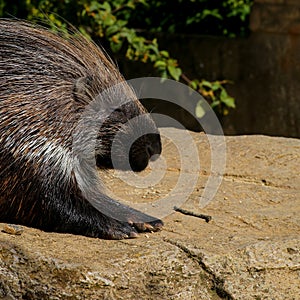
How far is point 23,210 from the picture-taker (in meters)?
4.04

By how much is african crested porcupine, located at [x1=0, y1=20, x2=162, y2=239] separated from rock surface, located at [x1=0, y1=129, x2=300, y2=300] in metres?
0.13

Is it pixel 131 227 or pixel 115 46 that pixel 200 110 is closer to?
pixel 115 46

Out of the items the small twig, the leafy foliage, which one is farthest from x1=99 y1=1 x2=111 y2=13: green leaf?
the small twig

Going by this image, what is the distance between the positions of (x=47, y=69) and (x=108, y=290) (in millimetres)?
1413

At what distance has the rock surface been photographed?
11.5ft

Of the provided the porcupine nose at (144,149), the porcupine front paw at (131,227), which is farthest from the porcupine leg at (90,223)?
the porcupine nose at (144,149)

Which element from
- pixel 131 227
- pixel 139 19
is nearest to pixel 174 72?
pixel 139 19

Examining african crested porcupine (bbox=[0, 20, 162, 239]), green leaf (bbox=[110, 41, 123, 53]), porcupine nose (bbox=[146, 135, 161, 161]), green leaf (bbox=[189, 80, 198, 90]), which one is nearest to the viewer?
african crested porcupine (bbox=[0, 20, 162, 239])

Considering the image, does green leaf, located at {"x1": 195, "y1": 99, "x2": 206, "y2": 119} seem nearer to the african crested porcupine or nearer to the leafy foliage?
the leafy foliage

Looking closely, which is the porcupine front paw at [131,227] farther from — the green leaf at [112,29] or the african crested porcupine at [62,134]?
the green leaf at [112,29]

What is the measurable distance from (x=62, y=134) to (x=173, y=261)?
97 cm

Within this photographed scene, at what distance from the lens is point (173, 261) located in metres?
3.63

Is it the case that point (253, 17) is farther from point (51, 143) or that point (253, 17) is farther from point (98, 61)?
point (51, 143)

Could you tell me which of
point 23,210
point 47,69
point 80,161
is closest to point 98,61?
point 47,69
